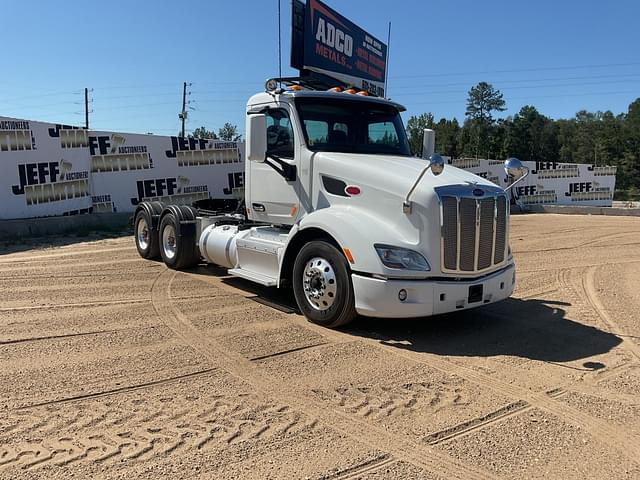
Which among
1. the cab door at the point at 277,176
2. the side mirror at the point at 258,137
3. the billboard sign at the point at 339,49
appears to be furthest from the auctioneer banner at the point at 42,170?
the side mirror at the point at 258,137

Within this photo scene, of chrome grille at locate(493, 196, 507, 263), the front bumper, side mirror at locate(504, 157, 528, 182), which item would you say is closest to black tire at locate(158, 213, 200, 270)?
the front bumper

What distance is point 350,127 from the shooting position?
7219mm

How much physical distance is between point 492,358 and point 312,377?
1836 millimetres

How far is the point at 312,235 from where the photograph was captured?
6.53 metres

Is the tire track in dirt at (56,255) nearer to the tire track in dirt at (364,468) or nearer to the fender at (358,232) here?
the fender at (358,232)

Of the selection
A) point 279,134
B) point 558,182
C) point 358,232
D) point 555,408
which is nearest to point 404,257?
point 358,232

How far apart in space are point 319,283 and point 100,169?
38.8ft

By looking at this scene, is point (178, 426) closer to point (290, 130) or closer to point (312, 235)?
point (312, 235)

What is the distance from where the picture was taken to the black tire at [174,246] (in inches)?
366

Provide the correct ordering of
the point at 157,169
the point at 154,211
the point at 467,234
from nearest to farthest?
1. the point at 467,234
2. the point at 154,211
3. the point at 157,169

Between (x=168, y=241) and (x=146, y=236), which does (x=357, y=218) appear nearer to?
(x=168, y=241)

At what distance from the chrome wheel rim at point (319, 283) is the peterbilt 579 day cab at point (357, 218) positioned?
0.04 feet

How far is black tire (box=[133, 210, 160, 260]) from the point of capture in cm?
1034

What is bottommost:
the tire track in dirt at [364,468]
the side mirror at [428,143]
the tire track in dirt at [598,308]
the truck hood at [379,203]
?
the tire track in dirt at [598,308]
